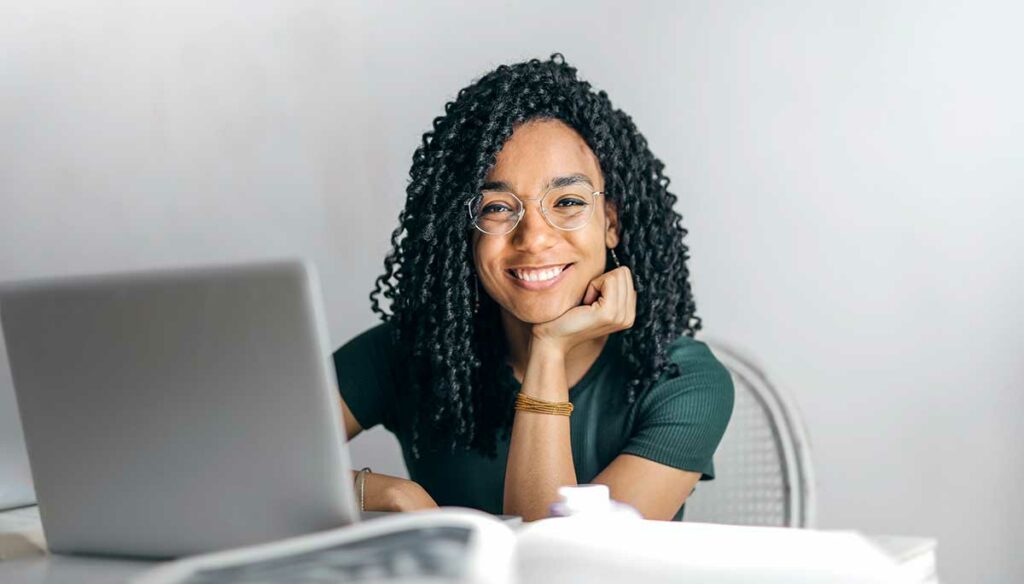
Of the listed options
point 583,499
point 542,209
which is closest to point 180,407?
point 583,499

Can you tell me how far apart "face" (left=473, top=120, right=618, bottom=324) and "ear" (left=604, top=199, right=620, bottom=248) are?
5 cm

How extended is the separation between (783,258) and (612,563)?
155 centimetres

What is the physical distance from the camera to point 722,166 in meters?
2.37

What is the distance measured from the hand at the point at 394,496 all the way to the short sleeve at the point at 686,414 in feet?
1.12

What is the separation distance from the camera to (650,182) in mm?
1888

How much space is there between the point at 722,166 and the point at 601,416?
0.78 metres

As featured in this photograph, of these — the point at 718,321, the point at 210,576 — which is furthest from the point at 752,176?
the point at 210,576

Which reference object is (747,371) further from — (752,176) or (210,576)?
(210,576)

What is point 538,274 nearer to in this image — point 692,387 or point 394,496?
point 692,387

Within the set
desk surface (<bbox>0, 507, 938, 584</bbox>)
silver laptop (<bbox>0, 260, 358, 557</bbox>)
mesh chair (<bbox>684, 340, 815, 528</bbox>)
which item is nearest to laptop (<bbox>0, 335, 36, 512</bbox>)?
desk surface (<bbox>0, 507, 938, 584</bbox>)

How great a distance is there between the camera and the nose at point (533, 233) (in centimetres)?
172

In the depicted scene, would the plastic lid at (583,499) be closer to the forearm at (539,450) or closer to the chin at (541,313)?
the forearm at (539,450)

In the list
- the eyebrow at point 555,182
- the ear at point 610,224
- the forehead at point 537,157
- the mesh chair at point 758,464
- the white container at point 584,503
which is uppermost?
the forehead at point 537,157

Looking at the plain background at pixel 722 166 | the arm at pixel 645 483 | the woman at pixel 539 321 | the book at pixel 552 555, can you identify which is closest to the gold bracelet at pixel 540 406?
the woman at pixel 539 321
